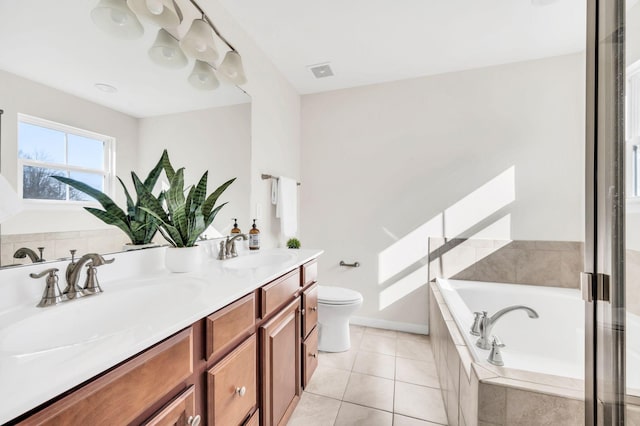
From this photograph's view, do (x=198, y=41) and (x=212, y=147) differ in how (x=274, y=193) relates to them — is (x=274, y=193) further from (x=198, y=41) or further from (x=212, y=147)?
(x=198, y=41)

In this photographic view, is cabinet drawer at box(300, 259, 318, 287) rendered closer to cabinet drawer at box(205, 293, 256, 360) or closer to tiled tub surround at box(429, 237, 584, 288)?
cabinet drawer at box(205, 293, 256, 360)

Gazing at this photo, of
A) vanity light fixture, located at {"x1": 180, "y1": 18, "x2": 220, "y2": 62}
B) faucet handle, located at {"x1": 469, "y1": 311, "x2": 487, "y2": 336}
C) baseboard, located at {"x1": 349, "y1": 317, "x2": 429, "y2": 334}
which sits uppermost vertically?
vanity light fixture, located at {"x1": 180, "y1": 18, "x2": 220, "y2": 62}

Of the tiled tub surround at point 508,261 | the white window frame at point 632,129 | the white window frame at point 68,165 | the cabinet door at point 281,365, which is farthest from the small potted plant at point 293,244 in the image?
the white window frame at point 632,129

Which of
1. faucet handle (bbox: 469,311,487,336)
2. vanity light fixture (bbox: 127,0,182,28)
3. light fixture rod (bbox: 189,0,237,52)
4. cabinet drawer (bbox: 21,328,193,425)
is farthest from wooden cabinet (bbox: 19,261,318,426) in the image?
light fixture rod (bbox: 189,0,237,52)

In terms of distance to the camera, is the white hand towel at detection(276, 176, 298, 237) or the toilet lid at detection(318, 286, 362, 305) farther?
the white hand towel at detection(276, 176, 298, 237)

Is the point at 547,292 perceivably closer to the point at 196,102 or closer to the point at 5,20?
the point at 196,102

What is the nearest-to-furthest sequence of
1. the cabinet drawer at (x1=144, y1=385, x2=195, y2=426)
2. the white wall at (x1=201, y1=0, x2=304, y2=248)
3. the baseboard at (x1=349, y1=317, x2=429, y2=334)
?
the cabinet drawer at (x1=144, y1=385, x2=195, y2=426) → the white wall at (x1=201, y1=0, x2=304, y2=248) → the baseboard at (x1=349, y1=317, x2=429, y2=334)

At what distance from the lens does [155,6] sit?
1.16 metres

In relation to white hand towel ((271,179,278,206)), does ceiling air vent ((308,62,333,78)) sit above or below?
above

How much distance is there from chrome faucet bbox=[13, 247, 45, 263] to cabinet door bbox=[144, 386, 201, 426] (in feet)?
2.09

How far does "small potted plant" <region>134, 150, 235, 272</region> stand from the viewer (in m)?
1.15

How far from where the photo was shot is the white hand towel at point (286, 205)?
2.22 m

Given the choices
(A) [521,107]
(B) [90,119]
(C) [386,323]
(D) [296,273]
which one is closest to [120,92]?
(B) [90,119]

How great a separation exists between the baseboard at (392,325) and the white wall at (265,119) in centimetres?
111
